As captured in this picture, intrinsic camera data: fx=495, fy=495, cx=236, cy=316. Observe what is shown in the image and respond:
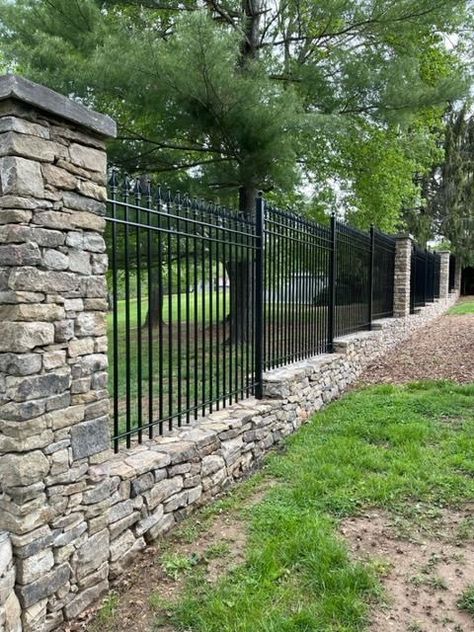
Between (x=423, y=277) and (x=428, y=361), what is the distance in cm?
709

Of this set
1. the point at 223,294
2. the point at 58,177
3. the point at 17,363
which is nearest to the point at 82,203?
the point at 58,177

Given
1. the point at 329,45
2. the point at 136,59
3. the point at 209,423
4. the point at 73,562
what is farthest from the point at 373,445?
the point at 329,45

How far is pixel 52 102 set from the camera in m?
2.26

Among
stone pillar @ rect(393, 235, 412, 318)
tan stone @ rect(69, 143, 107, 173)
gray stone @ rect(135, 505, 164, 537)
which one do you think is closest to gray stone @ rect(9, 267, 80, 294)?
tan stone @ rect(69, 143, 107, 173)

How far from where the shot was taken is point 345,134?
8.33 metres

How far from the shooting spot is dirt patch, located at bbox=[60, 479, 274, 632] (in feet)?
7.69

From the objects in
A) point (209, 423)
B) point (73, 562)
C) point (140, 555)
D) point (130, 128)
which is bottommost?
point (140, 555)

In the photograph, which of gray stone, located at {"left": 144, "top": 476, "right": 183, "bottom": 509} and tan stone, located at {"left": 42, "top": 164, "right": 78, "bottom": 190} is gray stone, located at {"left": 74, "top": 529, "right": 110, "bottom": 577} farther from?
tan stone, located at {"left": 42, "top": 164, "right": 78, "bottom": 190}

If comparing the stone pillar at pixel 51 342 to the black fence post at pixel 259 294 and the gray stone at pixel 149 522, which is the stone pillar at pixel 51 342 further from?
the black fence post at pixel 259 294

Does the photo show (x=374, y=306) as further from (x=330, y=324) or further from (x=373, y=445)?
(x=373, y=445)

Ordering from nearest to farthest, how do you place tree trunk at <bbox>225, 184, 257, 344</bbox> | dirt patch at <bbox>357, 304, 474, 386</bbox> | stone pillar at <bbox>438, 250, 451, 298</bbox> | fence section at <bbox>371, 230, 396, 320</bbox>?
tree trunk at <bbox>225, 184, 257, 344</bbox> < dirt patch at <bbox>357, 304, 474, 386</bbox> < fence section at <bbox>371, 230, 396, 320</bbox> < stone pillar at <bbox>438, 250, 451, 298</bbox>

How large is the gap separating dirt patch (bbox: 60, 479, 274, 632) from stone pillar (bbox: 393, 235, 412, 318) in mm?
8641

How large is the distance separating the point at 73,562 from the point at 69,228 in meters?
1.62

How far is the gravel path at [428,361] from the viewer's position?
7059 mm
